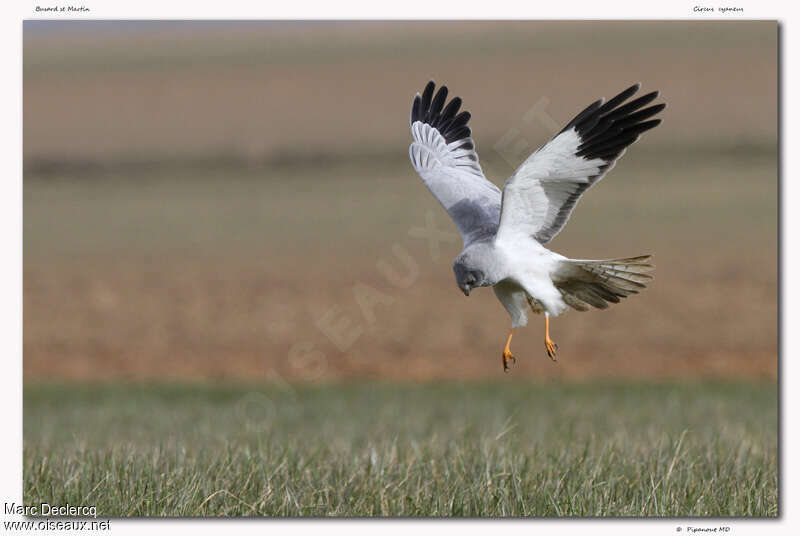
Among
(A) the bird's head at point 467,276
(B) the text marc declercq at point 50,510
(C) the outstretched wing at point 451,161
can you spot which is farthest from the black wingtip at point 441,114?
(B) the text marc declercq at point 50,510

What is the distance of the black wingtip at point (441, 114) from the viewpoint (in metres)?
5.12

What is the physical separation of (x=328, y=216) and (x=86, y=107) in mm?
12750

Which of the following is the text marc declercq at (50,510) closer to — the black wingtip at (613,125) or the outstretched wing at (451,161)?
the outstretched wing at (451,161)

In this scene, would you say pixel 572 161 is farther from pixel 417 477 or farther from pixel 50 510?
pixel 50 510

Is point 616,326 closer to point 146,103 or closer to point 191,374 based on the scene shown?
point 191,374

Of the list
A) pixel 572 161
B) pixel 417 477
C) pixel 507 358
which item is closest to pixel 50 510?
pixel 417 477

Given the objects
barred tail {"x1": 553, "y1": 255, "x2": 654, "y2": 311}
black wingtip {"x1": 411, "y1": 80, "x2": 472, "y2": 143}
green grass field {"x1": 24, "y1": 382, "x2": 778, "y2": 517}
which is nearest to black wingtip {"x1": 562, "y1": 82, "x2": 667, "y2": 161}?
barred tail {"x1": 553, "y1": 255, "x2": 654, "y2": 311}

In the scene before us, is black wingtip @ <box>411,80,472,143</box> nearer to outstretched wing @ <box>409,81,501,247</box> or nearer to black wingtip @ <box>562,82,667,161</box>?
outstretched wing @ <box>409,81,501,247</box>

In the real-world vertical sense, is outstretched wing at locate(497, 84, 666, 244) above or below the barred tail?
above

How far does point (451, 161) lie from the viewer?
16.5 ft

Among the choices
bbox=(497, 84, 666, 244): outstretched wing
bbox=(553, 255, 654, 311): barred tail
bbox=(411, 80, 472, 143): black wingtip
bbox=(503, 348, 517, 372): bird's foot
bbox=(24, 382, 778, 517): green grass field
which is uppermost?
bbox=(411, 80, 472, 143): black wingtip

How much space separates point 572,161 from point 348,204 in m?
29.9

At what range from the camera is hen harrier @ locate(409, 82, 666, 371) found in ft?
11.5

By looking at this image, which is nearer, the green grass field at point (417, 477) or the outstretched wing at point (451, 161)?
the outstretched wing at point (451, 161)
